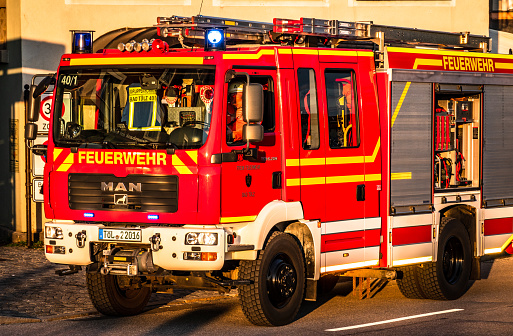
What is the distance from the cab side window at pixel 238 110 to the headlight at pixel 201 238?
0.93 m

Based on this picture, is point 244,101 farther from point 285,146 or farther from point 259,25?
point 259,25

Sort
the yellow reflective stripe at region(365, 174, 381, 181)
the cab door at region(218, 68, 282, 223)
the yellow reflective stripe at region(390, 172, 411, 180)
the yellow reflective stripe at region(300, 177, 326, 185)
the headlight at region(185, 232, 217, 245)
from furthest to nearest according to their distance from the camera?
the yellow reflective stripe at region(390, 172, 411, 180), the yellow reflective stripe at region(365, 174, 381, 181), the yellow reflective stripe at region(300, 177, 326, 185), the cab door at region(218, 68, 282, 223), the headlight at region(185, 232, 217, 245)

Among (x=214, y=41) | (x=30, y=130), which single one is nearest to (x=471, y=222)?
(x=214, y=41)

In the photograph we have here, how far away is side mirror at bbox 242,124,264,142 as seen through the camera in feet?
31.6

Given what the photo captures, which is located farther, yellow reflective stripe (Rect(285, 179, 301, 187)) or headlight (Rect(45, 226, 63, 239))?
yellow reflective stripe (Rect(285, 179, 301, 187))

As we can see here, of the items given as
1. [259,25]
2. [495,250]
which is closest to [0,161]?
[259,25]

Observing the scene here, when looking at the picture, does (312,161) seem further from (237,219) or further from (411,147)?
(411,147)

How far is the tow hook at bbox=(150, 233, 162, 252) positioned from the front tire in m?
0.90

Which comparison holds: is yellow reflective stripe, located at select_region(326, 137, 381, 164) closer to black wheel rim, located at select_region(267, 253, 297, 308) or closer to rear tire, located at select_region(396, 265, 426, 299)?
black wheel rim, located at select_region(267, 253, 297, 308)

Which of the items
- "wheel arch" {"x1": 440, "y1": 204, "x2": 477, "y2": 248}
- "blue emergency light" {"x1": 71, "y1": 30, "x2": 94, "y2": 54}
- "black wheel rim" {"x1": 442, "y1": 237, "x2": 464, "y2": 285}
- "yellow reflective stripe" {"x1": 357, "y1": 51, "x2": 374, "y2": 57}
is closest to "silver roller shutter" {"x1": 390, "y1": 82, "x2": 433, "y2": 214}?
"yellow reflective stripe" {"x1": 357, "y1": 51, "x2": 374, "y2": 57}

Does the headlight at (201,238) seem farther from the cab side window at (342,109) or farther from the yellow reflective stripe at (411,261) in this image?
the yellow reflective stripe at (411,261)

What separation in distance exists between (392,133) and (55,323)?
4.31 metres

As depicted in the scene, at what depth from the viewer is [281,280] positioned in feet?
33.7

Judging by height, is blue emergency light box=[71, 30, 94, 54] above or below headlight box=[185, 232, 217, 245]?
above
